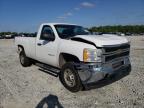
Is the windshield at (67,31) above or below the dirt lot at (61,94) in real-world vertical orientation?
above

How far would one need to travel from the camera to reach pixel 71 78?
543cm

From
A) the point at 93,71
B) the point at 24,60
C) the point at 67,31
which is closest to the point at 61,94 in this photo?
the point at 93,71

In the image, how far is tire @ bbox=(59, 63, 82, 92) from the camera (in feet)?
16.8

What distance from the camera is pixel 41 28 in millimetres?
7250

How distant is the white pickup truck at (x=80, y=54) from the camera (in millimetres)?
4879

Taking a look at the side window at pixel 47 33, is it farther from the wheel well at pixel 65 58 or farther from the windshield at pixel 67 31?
the wheel well at pixel 65 58

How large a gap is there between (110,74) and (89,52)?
2.86ft

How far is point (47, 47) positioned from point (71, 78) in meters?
1.66

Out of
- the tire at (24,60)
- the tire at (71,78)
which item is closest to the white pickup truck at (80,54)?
the tire at (71,78)

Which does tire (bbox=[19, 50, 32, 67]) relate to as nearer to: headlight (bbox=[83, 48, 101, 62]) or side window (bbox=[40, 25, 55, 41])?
side window (bbox=[40, 25, 55, 41])

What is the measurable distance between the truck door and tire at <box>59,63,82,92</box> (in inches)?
29.6

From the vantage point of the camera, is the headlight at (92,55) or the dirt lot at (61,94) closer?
the dirt lot at (61,94)

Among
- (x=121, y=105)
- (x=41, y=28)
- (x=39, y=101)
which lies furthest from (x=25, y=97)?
(x=41, y=28)

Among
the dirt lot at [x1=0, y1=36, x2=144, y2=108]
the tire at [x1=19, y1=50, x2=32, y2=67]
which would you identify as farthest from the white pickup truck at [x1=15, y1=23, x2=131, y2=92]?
the tire at [x1=19, y1=50, x2=32, y2=67]
